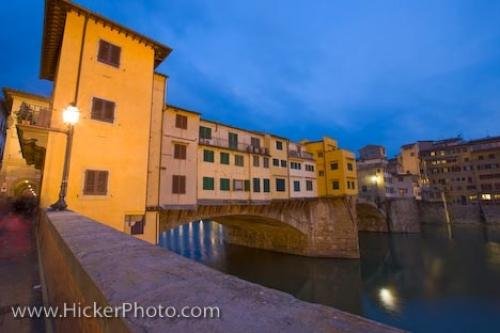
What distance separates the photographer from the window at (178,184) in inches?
727

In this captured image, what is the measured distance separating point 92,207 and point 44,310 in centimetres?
879

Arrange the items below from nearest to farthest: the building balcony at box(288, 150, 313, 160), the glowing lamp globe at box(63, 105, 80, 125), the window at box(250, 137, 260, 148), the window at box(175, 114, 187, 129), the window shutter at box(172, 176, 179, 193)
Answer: the glowing lamp globe at box(63, 105, 80, 125), the window shutter at box(172, 176, 179, 193), the window at box(175, 114, 187, 129), the window at box(250, 137, 260, 148), the building balcony at box(288, 150, 313, 160)

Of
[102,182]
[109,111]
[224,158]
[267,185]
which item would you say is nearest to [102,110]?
[109,111]

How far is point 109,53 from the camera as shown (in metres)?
13.6

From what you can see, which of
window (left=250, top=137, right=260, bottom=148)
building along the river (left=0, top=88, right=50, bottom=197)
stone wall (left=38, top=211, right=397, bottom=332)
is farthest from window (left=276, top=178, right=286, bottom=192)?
stone wall (left=38, top=211, right=397, bottom=332)

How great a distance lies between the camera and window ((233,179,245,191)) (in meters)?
24.2

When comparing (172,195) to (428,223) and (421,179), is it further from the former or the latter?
(421,179)

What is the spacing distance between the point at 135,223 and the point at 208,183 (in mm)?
9054

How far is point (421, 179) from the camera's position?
73.6 meters

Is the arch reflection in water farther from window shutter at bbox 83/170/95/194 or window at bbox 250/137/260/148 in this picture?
window shutter at bbox 83/170/95/194

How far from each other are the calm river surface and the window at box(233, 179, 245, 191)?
31.6 feet

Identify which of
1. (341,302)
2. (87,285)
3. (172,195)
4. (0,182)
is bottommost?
(341,302)

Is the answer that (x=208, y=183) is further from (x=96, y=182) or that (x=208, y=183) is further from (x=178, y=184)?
(x=96, y=182)

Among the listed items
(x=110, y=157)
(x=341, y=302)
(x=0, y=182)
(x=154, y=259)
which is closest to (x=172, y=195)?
(x=110, y=157)
